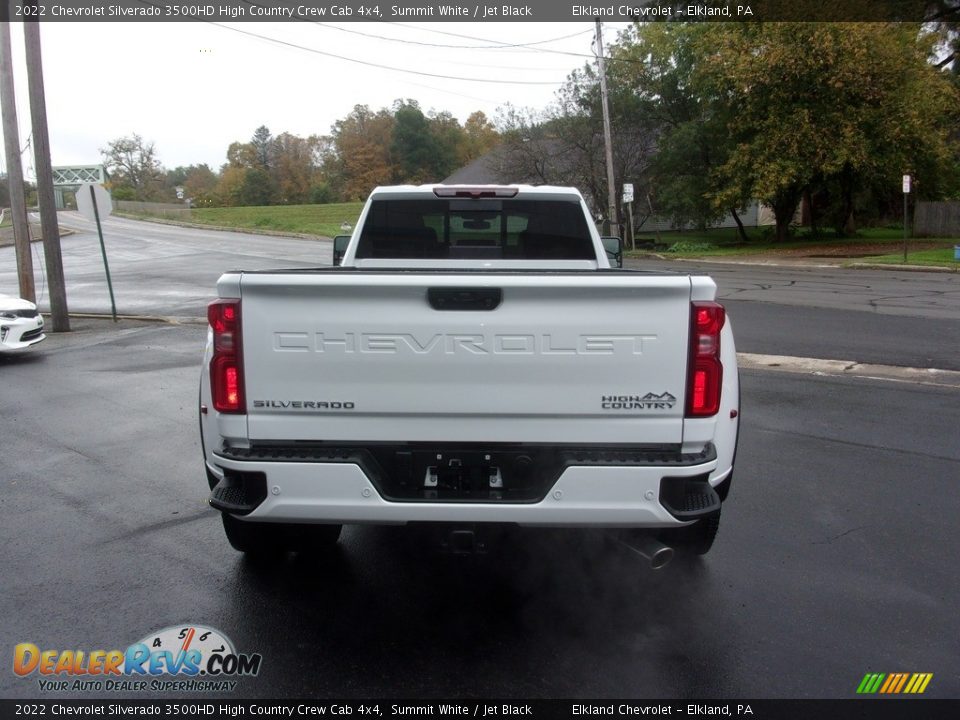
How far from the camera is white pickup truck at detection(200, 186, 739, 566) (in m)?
3.37

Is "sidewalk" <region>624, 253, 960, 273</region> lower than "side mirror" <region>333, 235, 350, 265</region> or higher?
lower

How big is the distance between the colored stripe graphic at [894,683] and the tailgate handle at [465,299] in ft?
7.04

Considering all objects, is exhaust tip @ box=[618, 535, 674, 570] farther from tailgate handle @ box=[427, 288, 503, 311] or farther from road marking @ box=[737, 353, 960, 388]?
road marking @ box=[737, 353, 960, 388]

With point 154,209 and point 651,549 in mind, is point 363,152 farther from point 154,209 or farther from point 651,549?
point 651,549

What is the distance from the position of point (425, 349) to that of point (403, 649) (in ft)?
4.33

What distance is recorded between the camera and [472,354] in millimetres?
3412

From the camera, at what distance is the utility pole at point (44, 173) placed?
14.1 meters

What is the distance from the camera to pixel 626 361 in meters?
3.37

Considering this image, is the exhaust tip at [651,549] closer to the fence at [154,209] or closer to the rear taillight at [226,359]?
the rear taillight at [226,359]

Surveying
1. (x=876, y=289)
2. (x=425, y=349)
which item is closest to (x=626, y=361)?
(x=425, y=349)

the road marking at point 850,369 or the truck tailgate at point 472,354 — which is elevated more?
the truck tailgate at point 472,354

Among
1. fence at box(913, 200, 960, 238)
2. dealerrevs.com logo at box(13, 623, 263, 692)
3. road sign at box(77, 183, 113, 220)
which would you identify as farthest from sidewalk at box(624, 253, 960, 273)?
dealerrevs.com logo at box(13, 623, 263, 692)

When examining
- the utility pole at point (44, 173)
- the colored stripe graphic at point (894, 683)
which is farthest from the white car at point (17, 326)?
the colored stripe graphic at point (894, 683)

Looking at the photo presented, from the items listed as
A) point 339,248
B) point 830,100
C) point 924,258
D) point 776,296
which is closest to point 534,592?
point 339,248
